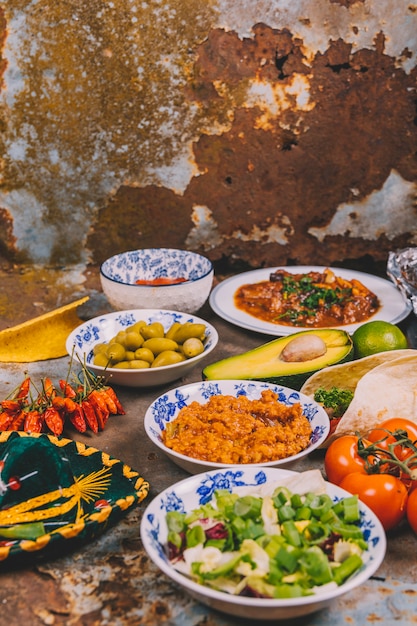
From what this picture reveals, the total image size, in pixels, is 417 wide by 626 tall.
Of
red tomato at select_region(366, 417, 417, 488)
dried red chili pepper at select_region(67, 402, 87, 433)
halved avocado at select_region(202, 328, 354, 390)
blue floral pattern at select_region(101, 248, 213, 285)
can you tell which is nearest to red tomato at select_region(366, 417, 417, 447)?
red tomato at select_region(366, 417, 417, 488)

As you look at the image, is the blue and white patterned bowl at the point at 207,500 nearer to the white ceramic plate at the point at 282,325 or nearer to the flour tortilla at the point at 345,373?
the flour tortilla at the point at 345,373

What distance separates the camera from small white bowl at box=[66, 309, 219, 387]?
232 centimetres

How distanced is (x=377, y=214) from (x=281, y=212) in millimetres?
457

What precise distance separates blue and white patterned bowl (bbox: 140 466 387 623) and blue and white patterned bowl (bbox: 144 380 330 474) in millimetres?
66

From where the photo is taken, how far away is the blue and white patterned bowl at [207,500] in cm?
132

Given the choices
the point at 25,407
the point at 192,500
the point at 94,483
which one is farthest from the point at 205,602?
the point at 25,407

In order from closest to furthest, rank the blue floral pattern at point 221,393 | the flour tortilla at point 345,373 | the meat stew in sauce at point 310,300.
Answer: the blue floral pattern at point 221,393, the flour tortilla at point 345,373, the meat stew in sauce at point 310,300

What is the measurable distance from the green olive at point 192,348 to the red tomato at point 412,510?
0.93 meters

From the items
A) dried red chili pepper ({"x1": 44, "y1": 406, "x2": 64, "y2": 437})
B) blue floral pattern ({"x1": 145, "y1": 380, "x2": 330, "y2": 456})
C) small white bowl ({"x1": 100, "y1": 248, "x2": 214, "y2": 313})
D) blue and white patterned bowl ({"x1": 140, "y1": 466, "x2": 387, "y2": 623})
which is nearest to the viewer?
blue and white patterned bowl ({"x1": 140, "y1": 466, "x2": 387, "y2": 623})

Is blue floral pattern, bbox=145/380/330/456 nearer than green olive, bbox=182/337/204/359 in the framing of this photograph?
Yes

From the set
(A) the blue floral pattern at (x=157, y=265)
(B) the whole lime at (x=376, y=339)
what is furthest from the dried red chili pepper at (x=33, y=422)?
(B) the whole lime at (x=376, y=339)

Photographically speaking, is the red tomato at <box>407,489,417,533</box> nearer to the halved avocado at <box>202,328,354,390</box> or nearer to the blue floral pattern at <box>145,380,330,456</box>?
the blue floral pattern at <box>145,380,330,456</box>

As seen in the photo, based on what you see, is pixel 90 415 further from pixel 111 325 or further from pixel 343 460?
pixel 343 460

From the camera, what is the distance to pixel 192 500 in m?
1.66
